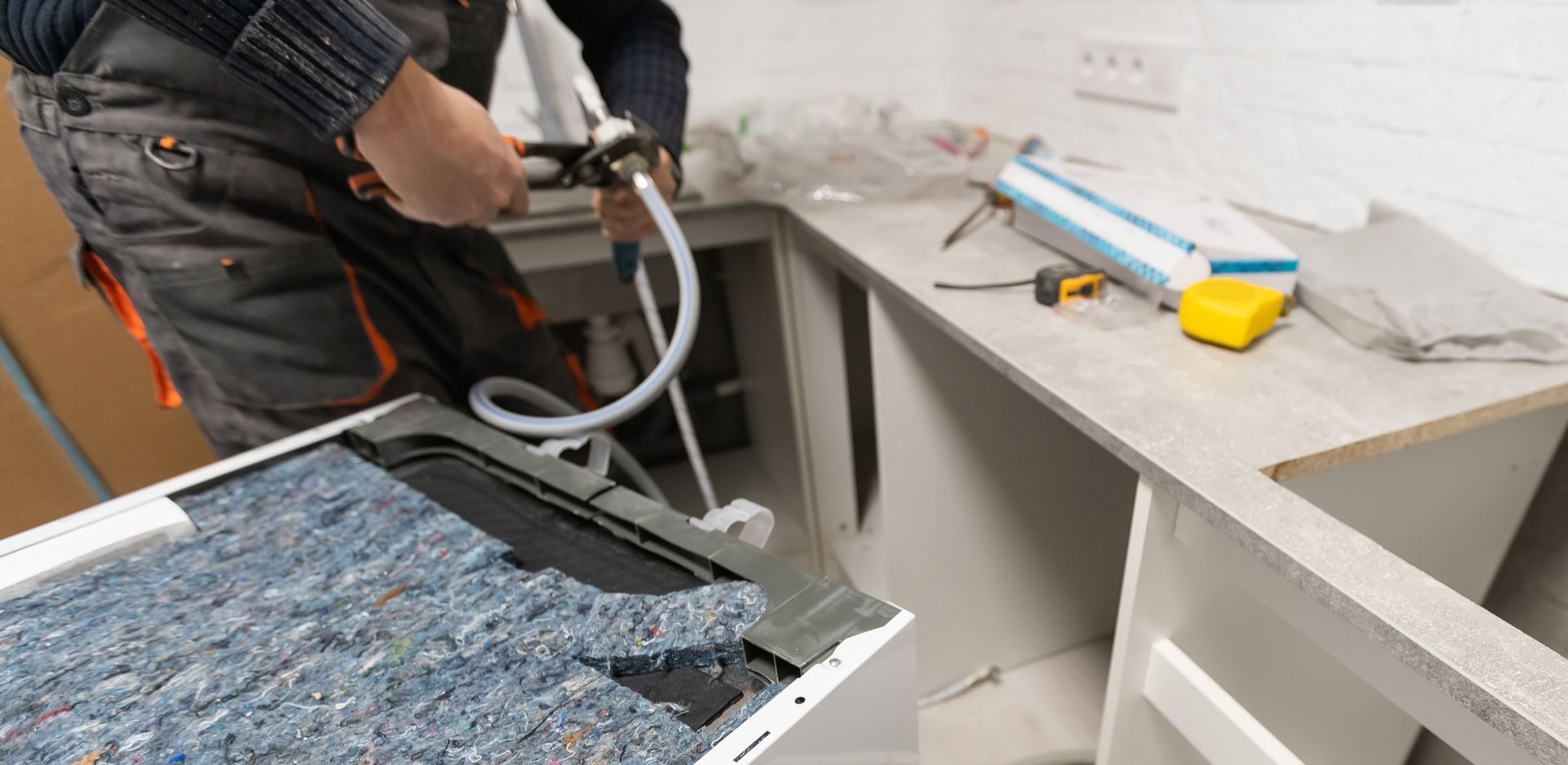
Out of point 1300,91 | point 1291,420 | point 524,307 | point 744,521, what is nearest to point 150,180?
point 524,307

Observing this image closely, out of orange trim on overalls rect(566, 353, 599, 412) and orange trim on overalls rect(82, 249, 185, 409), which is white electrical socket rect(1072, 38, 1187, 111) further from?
orange trim on overalls rect(82, 249, 185, 409)

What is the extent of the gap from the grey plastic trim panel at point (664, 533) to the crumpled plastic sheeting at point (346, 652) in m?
0.02

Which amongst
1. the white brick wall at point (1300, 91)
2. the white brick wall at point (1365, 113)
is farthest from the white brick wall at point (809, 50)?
the white brick wall at point (1365, 113)

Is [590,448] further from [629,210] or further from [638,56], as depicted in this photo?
[638,56]

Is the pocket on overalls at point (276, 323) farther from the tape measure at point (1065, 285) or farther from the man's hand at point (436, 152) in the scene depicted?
the tape measure at point (1065, 285)

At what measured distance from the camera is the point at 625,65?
1015mm

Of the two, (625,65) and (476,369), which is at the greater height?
(625,65)

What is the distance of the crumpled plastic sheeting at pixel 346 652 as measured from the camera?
0.37 m

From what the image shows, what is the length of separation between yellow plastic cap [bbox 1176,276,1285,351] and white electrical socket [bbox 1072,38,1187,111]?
1.98 feet

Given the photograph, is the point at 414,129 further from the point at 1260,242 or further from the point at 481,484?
the point at 1260,242

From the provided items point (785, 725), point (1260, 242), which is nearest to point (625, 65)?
point (1260, 242)

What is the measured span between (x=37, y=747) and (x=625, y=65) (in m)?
0.90

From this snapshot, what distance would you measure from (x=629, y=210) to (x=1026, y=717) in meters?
1.02

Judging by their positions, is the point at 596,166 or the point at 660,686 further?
the point at 596,166
